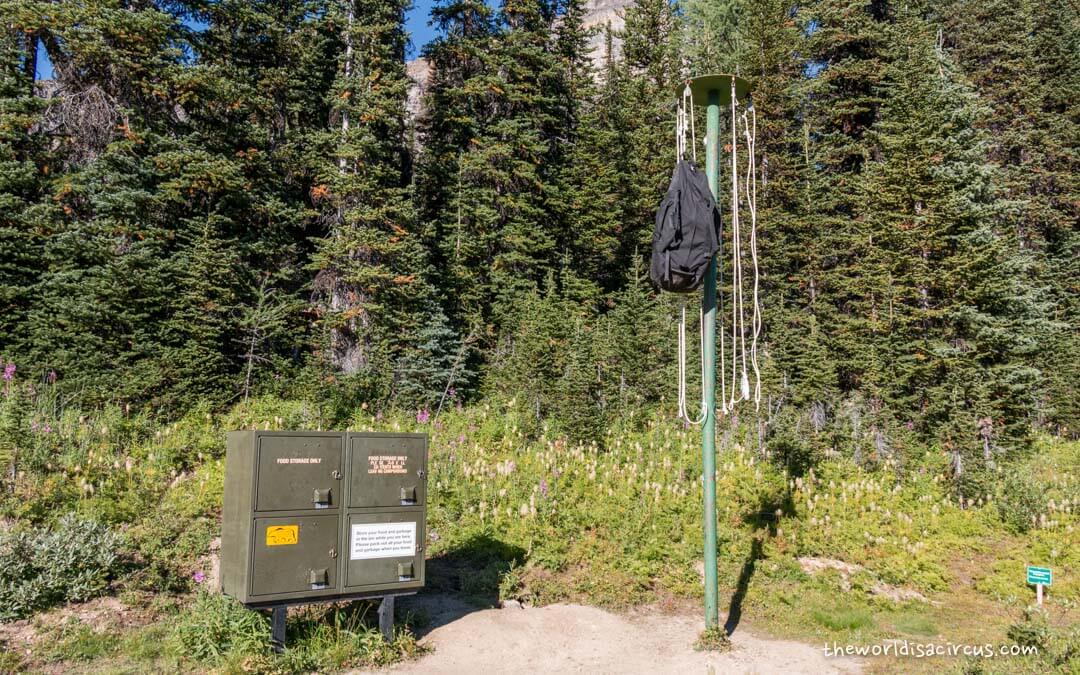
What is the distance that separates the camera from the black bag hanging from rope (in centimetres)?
643

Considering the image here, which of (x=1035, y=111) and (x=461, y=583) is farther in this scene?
(x=1035, y=111)

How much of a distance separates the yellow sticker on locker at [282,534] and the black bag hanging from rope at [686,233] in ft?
13.9

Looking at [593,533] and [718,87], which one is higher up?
[718,87]

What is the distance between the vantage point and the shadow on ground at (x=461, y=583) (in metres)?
6.93

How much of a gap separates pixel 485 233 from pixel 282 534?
1502 centimetres

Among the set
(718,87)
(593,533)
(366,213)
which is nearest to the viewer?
(718,87)

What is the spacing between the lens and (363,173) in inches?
647

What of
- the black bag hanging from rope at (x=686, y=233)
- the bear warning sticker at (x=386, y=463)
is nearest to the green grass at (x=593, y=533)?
the bear warning sticker at (x=386, y=463)

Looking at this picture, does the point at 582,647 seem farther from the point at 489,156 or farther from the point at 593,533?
the point at 489,156

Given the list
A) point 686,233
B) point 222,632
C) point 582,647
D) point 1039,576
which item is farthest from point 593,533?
point 1039,576

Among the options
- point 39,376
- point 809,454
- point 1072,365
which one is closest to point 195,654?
point 39,376

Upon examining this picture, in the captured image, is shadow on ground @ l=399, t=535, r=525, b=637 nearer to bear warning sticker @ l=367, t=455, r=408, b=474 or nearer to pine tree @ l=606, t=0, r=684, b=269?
bear warning sticker @ l=367, t=455, r=408, b=474

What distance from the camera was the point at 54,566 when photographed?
657 cm

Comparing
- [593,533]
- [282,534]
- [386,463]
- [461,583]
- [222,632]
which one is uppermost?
[386,463]
